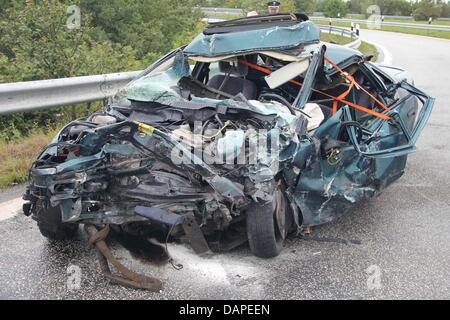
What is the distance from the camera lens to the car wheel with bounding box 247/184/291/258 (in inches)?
133

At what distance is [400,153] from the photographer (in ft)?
13.7

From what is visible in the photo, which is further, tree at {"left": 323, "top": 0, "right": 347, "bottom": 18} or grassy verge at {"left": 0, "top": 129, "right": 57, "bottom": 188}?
tree at {"left": 323, "top": 0, "right": 347, "bottom": 18}

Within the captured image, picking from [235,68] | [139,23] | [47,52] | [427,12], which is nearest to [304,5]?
[139,23]

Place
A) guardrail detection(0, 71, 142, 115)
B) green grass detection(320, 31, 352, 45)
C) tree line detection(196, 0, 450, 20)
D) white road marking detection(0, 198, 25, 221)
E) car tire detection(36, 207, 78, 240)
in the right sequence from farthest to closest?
tree line detection(196, 0, 450, 20) → green grass detection(320, 31, 352, 45) → guardrail detection(0, 71, 142, 115) → white road marking detection(0, 198, 25, 221) → car tire detection(36, 207, 78, 240)

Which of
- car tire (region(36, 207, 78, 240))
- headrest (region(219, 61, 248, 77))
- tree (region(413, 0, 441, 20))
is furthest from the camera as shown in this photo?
tree (region(413, 0, 441, 20))

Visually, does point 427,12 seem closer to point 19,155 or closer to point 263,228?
point 19,155

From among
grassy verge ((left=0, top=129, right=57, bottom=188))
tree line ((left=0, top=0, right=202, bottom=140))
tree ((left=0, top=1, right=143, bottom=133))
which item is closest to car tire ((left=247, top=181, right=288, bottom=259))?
grassy verge ((left=0, top=129, right=57, bottom=188))

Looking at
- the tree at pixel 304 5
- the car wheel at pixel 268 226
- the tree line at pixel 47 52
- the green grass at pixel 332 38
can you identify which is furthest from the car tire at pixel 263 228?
the tree at pixel 304 5

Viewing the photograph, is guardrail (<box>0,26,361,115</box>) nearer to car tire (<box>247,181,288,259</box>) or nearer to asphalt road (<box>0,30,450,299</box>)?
asphalt road (<box>0,30,450,299</box>)

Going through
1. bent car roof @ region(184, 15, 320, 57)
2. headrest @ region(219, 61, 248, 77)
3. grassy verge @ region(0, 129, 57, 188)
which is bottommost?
grassy verge @ region(0, 129, 57, 188)

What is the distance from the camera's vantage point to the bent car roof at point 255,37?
4.42 m

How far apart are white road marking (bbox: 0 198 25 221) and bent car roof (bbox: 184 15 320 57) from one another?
2.00 meters
